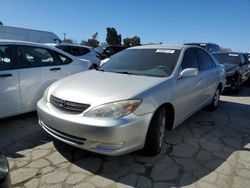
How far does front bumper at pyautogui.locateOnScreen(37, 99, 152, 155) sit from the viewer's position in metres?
2.65

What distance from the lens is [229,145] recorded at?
3850 millimetres

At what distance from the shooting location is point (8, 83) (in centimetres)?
406

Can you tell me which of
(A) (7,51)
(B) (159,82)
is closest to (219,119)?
(B) (159,82)

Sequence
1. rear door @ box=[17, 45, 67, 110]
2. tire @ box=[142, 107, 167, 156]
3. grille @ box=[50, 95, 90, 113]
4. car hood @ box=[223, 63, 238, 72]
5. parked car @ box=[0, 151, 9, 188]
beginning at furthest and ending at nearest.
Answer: car hood @ box=[223, 63, 238, 72] < rear door @ box=[17, 45, 67, 110] < tire @ box=[142, 107, 167, 156] < grille @ box=[50, 95, 90, 113] < parked car @ box=[0, 151, 9, 188]

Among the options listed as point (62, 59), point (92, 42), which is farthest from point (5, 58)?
point (92, 42)

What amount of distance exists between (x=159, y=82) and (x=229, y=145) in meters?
1.65

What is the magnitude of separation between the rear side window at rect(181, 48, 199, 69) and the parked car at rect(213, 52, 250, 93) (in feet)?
→ 13.1

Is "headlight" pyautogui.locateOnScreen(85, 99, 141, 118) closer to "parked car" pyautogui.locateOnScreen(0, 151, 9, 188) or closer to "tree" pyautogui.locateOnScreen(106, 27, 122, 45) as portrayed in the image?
"parked car" pyautogui.locateOnScreen(0, 151, 9, 188)

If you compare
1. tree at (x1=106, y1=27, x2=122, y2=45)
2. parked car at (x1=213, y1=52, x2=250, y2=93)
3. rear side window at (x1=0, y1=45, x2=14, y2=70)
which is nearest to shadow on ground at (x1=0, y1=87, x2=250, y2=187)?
rear side window at (x1=0, y1=45, x2=14, y2=70)

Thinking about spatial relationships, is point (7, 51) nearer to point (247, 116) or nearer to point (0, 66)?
point (0, 66)

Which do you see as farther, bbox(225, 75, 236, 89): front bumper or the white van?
the white van

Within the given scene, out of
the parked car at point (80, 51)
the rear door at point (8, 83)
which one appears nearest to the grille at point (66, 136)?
the rear door at point (8, 83)

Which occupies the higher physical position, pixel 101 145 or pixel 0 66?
pixel 0 66

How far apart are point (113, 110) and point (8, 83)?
2285mm
